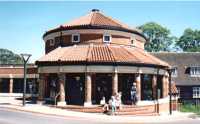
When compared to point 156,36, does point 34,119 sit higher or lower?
lower

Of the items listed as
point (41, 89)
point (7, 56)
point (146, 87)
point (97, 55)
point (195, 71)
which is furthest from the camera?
point (7, 56)

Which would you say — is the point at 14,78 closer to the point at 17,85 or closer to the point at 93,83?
the point at 17,85

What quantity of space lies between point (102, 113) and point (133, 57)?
6909 mm

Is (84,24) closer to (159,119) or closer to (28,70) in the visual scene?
(159,119)

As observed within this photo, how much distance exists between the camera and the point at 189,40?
3494 inches

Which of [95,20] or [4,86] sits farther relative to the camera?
[4,86]

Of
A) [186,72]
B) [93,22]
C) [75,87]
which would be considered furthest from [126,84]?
[186,72]

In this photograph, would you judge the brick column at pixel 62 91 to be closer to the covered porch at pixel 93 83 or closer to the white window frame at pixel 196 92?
the covered porch at pixel 93 83

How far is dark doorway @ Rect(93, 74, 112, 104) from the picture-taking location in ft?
105

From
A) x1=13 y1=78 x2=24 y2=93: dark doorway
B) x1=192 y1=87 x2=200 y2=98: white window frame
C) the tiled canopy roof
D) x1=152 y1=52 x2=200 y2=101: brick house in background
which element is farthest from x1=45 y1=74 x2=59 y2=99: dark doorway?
x1=192 y1=87 x2=200 y2=98: white window frame

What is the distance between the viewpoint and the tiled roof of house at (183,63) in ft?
176

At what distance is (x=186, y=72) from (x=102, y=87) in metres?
25.4

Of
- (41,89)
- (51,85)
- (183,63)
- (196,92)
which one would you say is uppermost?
(183,63)

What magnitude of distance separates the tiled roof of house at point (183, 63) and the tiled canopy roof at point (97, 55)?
21699mm
